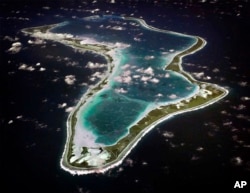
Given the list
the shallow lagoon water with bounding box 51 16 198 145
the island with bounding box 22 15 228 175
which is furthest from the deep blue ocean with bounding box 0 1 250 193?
the shallow lagoon water with bounding box 51 16 198 145

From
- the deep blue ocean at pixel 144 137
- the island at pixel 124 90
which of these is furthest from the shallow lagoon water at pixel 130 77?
the deep blue ocean at pixel 144 137

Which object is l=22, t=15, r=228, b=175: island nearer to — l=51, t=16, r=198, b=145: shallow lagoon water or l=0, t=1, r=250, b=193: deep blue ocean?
l=51, t=16, r=198, b=145: shallow lagoon water

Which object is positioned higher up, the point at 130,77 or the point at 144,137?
the point at 144,137

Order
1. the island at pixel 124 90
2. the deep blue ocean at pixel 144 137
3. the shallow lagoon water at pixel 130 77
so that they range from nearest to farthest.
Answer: the deep blue ocean at pixel 144 137 < the island at pixel 124 90 < the shallow lagoon water at pixel 130 77

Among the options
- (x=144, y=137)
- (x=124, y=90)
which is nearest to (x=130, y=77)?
(x=124, y=90)

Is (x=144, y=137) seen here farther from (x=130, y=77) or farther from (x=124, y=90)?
(x=130, y=77)

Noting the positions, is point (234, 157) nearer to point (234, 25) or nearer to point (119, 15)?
point (234, 25)

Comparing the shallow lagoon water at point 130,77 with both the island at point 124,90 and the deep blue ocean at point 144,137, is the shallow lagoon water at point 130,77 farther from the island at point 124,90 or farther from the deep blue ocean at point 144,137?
the deep blue ocean at point 144,137
